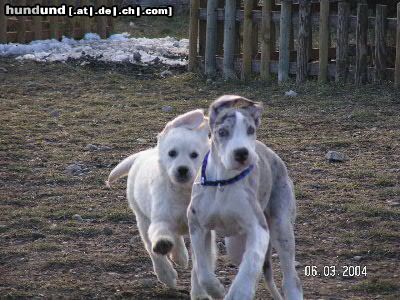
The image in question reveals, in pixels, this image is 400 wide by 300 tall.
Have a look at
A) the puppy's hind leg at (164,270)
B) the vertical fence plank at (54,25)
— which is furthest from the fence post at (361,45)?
the puppy's hind leg at (164,270)

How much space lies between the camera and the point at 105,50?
56.3 feet

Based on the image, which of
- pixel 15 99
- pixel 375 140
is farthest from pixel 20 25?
pixel 375 140

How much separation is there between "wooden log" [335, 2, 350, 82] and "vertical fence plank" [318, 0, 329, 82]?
169mm

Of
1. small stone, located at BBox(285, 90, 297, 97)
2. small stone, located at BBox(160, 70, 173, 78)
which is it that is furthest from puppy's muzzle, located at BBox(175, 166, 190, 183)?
small stone, located at BBox(160, 70, 173, 78)

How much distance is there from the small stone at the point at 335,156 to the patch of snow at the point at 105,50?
6.76 meters

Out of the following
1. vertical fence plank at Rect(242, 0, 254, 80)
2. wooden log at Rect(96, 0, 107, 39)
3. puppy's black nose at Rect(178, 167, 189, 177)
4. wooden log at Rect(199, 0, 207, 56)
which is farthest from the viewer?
wooden log at Rect(96, 0, 107, 39)

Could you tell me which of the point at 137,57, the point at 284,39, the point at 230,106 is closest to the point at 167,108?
the point at 284,39

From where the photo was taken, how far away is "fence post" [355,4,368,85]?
42.3 ft

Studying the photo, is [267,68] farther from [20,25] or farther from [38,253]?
[38,253]

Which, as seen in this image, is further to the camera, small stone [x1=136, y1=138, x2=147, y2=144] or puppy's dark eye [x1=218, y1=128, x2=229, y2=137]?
small stone [x1=136, y1=138, x2=147, y2=144]

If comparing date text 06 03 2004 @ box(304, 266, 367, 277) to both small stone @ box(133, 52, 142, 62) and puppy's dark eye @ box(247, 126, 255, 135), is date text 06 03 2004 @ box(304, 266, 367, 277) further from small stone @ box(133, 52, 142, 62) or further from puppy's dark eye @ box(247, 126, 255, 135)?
small stone @ box(133, 52, 142, 62)

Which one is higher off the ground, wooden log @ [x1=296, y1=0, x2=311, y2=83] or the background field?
wooden log @ [x1=296, y1=0, x2=311, y2=83]

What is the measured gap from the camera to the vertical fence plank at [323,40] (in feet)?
43.3

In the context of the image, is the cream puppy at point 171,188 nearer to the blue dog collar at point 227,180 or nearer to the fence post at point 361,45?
the blue dog collar at point 227,180
